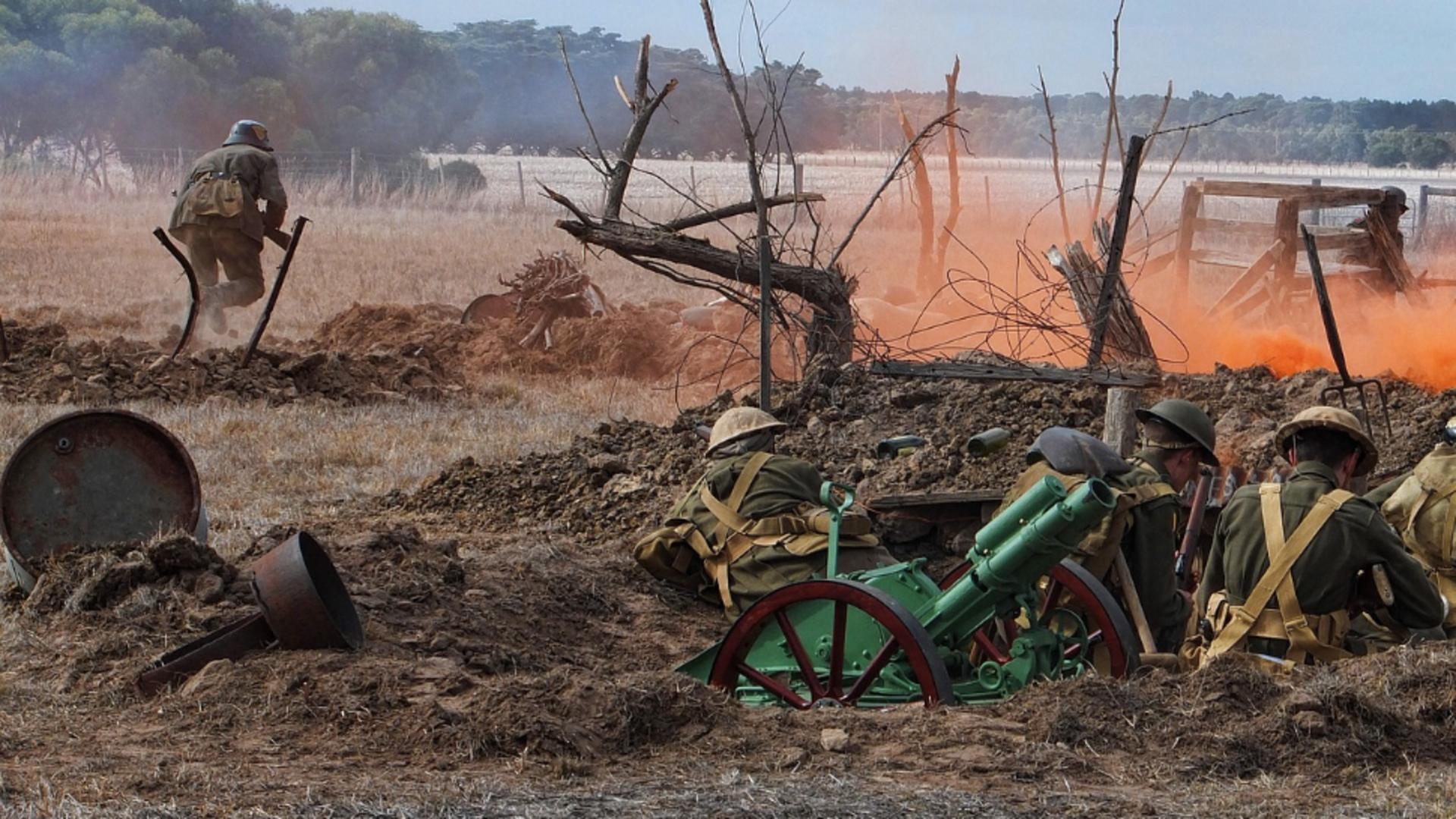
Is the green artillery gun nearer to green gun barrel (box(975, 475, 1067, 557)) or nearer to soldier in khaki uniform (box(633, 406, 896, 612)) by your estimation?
green gun barrel (box(975, 475, 1067, 557))

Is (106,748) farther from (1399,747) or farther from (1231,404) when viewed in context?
(1231,404)

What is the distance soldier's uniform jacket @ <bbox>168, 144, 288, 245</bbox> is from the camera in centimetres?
1496

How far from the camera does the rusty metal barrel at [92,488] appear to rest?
6879mm

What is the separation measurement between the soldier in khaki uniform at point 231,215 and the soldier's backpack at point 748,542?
879cm

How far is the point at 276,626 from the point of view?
5.82 meters

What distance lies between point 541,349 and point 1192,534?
948 cm

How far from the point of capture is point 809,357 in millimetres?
10844

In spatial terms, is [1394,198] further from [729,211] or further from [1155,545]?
[1155,545]

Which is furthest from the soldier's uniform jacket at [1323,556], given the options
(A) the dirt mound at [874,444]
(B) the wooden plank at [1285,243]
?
(B) the wooden plank at [1285,243]

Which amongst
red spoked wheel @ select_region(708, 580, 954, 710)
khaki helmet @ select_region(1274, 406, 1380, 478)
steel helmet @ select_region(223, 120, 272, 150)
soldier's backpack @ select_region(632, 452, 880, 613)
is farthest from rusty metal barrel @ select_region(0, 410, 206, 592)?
steel helmet @ select_region(223, 120, 272, 150)

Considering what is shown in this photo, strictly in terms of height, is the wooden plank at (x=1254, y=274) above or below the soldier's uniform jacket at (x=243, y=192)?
below

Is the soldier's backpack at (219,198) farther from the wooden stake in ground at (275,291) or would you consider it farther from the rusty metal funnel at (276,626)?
the rusty metal funnel at (276,626)

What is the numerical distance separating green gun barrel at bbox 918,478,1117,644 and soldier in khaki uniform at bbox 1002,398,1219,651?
82 cm

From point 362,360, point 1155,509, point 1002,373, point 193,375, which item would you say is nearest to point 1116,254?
point 1002,373
